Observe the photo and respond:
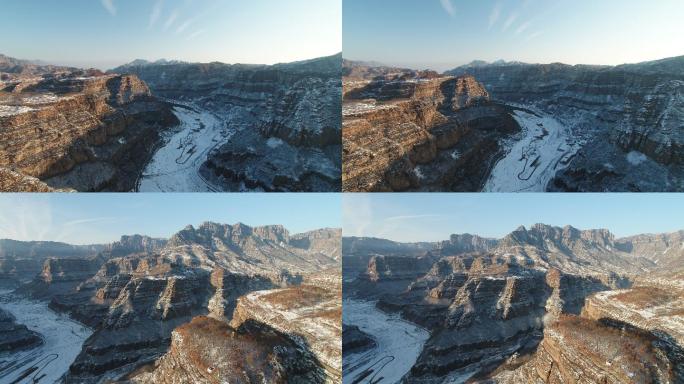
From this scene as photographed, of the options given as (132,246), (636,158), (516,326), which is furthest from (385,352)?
(132,246)

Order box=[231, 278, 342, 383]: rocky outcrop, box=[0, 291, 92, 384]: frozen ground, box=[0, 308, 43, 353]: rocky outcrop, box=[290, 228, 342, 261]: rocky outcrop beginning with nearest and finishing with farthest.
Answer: box=[231, 278, 342, 383]: rocky outcrop, box=[0, 291, 92, 384]: frozen ground, box=[0, 308, 43, 353]: rocky outcrop, box=[290, 228, 342, 261]: rocky outcrop

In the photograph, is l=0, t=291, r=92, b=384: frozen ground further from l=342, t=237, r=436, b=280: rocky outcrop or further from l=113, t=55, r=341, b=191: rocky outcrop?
l=342, t=237, r=436, b=280: rocky outcrop

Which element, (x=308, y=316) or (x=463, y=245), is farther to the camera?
(x=463, y=245)

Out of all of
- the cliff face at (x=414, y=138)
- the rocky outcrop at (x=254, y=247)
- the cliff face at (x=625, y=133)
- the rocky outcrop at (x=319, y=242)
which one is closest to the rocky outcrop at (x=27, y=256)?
the rocky outcrop at (x=254, y=247)

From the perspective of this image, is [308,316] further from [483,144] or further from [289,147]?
[483,144]

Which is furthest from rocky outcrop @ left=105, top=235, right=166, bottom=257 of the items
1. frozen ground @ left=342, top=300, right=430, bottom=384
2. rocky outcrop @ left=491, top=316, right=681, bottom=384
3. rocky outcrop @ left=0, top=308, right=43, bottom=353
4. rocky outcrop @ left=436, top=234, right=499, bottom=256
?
rocky outcrop @ left=491, top=316, right=681, bottom=384

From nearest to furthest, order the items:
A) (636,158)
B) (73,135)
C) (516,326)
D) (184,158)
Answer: (73,135), (636,158), (516,326), (184,158)
